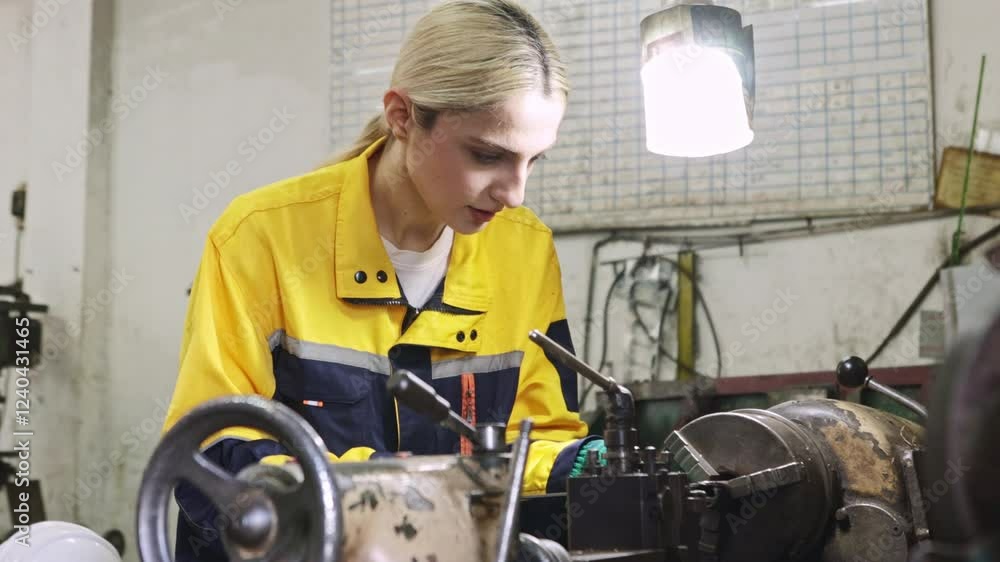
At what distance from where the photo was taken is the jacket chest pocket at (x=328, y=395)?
4.89 feet

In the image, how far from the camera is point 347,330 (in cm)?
152

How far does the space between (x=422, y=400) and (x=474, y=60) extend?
27.0 inches

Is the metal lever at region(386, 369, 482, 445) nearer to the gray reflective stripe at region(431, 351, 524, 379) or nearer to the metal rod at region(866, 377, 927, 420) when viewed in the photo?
the gray reflective stripe at region(431, 351, 524, 379)

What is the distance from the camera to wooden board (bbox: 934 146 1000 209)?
9.67 feet

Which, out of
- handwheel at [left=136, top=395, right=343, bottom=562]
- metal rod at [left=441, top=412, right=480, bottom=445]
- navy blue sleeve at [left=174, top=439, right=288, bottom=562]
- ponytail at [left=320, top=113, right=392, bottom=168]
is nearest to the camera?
handwheel at [left=136, top=395, right=343, bottom=562]

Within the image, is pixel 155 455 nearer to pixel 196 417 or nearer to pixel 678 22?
pixel 196 417

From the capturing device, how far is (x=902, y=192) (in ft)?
9.95

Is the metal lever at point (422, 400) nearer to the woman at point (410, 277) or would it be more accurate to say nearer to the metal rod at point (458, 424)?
the metal rod at point (458, 424)

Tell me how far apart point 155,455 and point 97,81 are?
3.56 meters

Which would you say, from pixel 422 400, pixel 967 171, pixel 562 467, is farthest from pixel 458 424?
pixel 967 171

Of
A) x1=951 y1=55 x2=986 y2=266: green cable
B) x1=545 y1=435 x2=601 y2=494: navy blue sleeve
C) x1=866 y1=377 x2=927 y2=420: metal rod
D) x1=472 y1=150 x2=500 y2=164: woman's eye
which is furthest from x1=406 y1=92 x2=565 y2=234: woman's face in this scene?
x1=951 y1=55 x2=986 y2=266: green cable

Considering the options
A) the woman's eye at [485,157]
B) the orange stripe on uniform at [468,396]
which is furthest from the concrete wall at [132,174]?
the woman's eye at [485,157]

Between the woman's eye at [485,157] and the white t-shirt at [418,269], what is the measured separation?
250mm

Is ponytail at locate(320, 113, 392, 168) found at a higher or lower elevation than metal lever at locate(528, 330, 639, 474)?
higher
